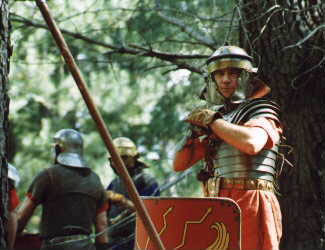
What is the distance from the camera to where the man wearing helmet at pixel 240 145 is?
12.0 ft

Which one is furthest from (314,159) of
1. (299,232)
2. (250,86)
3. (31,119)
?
(31,119)

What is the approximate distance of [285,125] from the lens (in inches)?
196

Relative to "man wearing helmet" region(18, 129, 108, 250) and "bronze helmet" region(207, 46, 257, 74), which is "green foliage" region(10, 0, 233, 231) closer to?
"man wearing helmet" region(18, 129, 108, 250)

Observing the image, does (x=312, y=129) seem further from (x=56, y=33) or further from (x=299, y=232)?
(x=56, y=33)

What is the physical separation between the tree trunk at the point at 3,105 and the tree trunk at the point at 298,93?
2.06 metres

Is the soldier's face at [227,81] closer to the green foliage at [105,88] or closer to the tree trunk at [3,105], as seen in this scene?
the tree trunk at [3,105]

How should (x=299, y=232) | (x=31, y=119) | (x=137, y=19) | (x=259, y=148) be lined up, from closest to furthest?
(x=259, y=148) < (x=299, y=232) < (x=137, y=19) < (x=31, y=119)

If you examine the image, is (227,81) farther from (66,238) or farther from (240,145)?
(66,238)

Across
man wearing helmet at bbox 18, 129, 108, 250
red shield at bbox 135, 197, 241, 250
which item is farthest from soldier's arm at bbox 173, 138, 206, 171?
man wearing helmet at bbox 18, 129, 108, 250

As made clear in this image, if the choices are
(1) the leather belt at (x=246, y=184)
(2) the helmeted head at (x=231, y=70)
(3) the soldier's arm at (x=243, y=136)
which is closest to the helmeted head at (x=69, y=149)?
(2) the helmeted head at (x=231, y=70)

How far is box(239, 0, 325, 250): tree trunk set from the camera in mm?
4824

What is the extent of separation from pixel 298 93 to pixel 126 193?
2124 millimetres

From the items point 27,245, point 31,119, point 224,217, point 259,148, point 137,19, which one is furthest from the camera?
point 31,119

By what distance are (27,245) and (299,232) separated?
6.90 ft
